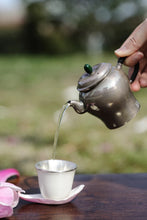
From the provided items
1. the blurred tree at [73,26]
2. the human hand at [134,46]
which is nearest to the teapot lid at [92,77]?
the human hand at [134,46]

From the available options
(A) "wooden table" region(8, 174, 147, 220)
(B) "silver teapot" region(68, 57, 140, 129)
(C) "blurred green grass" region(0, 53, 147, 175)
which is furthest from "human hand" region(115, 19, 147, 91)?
(C) "blurred green grass" region(0, 53, 147, 175)

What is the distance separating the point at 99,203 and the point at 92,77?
0.36m

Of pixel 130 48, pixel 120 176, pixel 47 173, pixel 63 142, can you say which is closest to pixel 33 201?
pixel 47 173

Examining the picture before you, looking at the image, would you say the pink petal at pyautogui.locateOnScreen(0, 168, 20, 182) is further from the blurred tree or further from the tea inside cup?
the blurred tree

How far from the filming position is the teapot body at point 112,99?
117cm

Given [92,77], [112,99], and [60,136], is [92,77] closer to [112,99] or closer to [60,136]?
[112,99]

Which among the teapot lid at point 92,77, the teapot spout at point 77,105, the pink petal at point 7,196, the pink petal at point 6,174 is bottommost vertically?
the pink petal at point 7,196

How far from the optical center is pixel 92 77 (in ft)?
3.78

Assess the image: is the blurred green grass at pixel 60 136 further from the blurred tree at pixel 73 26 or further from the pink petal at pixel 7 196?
the blurred tree at pixel 73 26

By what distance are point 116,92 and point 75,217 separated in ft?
1.30

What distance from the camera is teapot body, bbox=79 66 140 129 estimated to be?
3.83ft

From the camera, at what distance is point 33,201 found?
1.12m

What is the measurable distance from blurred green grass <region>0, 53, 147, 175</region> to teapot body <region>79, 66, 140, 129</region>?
5.15ft

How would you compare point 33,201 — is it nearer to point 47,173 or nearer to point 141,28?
point 47,173
